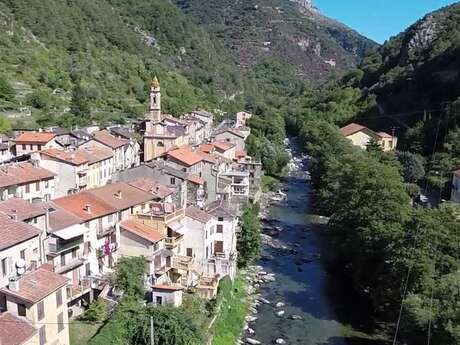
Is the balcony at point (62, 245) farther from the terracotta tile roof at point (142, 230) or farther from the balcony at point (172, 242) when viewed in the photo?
the balcony at point (172, 242)

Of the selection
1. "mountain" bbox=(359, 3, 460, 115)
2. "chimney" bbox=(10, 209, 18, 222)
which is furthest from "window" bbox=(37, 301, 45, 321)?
"mountain" bbox=(359, 3, 460, 115)

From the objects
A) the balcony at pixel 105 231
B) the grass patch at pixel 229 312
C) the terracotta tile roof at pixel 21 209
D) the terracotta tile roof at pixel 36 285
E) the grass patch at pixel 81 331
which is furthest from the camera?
the grass patch at pixel 229 312

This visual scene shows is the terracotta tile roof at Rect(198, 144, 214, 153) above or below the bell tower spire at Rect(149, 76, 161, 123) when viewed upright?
below

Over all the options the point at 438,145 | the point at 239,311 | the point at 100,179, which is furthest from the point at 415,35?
the point at 239,311

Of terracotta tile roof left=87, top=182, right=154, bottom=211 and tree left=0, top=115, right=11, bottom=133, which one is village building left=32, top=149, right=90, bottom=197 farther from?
tree left=0, top=115, right=11, bottom=133

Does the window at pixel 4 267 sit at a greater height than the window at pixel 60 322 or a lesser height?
greater

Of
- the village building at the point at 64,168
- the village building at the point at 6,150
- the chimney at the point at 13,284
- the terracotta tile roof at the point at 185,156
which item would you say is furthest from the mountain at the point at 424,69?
the chimney at the point at 13,284

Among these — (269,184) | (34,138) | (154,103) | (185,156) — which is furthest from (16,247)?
(269,184)
